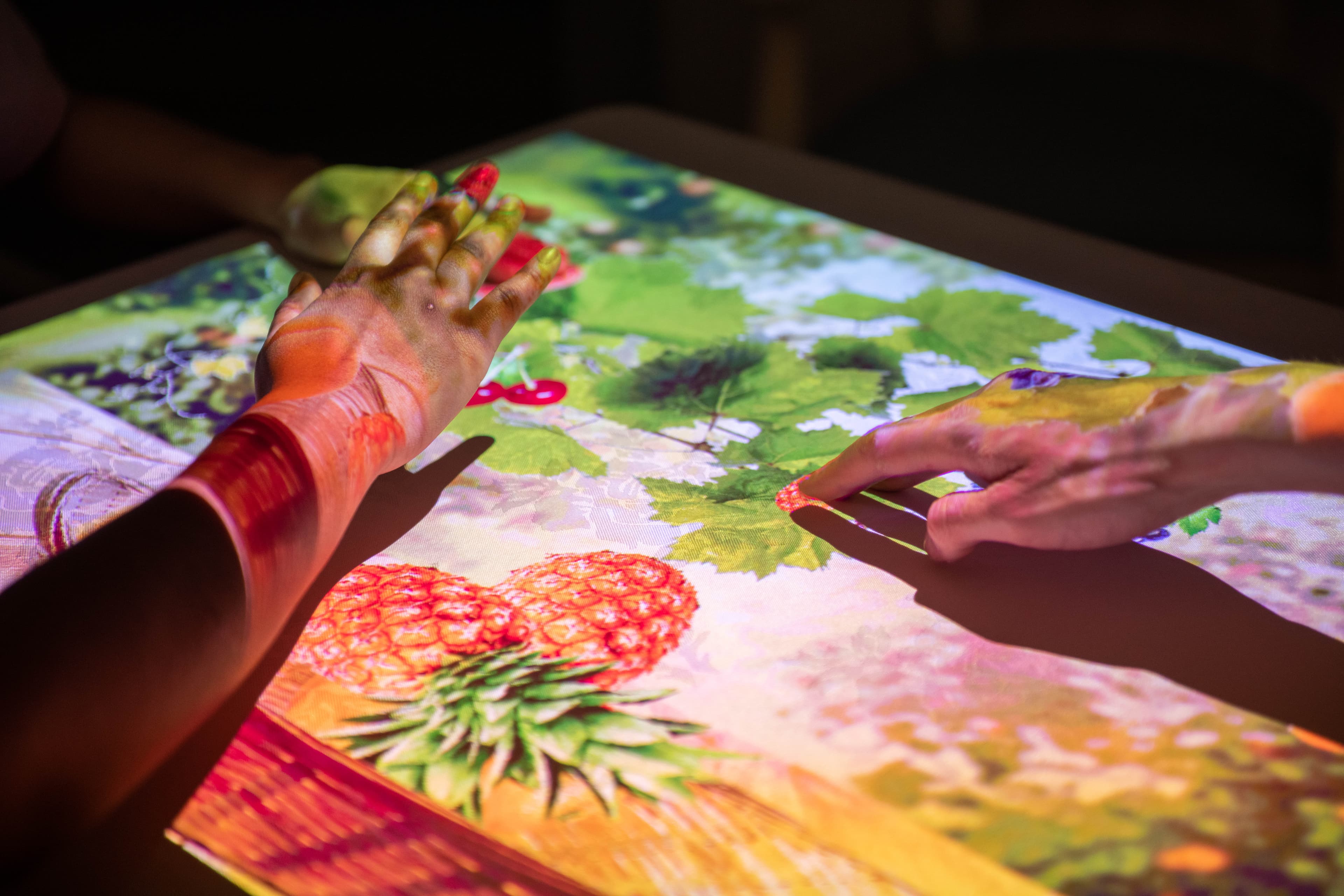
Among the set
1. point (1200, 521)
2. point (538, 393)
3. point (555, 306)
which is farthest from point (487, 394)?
point (1200, 521)

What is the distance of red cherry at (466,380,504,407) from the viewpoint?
0.80m

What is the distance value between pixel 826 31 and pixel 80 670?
5.91ft

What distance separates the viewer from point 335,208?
0.97m

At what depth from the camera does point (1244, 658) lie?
57cm

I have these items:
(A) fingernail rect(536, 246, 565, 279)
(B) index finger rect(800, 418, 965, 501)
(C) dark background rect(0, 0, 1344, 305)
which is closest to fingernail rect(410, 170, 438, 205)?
(A) fingernail rect(536, 246, 565, 279)

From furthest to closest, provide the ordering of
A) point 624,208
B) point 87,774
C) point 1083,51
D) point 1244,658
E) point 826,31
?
1. point 826,31
2. point 1083,51
3. point 624,208
4. point 1244,658
5. point 87,774

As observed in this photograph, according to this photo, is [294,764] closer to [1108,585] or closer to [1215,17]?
[1108,585]

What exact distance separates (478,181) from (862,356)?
0.34 metres

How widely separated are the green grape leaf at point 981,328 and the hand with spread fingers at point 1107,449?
17 centimetres

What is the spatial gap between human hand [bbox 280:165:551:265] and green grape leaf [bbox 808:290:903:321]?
29 cm

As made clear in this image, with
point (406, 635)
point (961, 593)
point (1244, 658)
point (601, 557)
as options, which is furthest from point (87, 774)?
point (1244, 658)

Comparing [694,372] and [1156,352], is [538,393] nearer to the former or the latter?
[694,372]

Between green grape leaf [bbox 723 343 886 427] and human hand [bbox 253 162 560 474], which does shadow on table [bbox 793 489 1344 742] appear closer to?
green grape leaf [bbox 723 343 886 427]

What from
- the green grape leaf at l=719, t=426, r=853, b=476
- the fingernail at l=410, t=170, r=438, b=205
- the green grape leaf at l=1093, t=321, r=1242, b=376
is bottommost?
the green grape leaf at l=719, t=426, r=853, b=476
